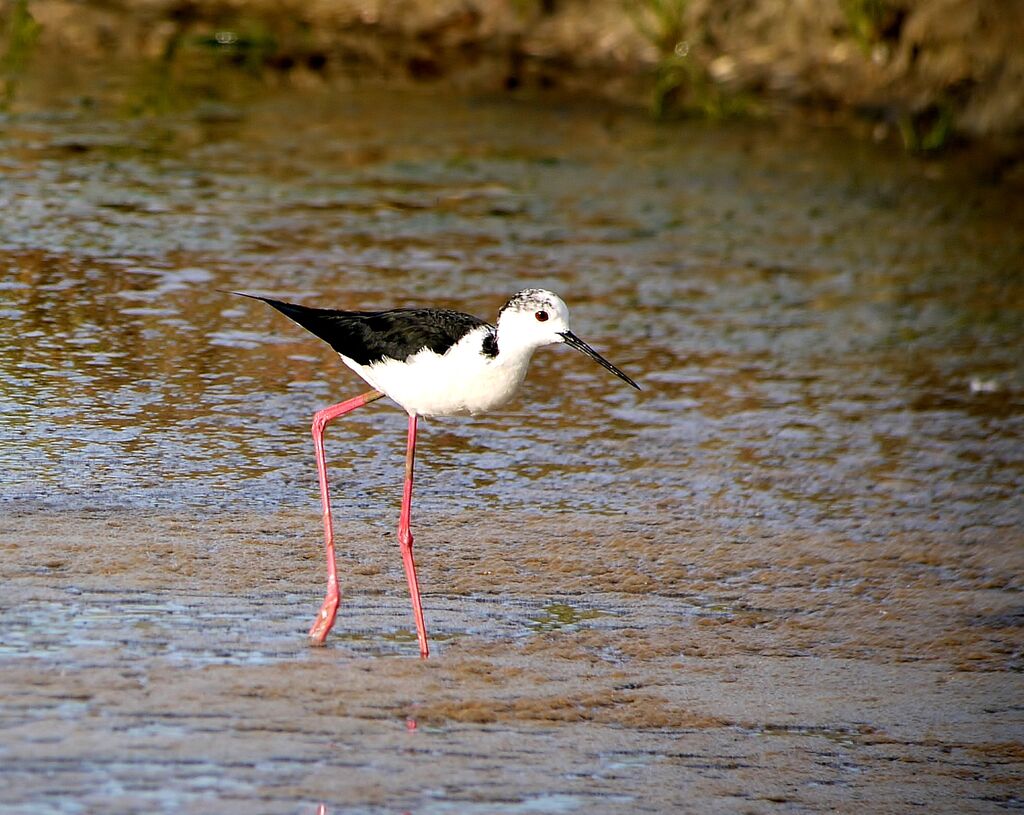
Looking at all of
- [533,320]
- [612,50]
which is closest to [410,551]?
[533,320]

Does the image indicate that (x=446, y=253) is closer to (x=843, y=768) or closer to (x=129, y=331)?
(x=129, y=331)

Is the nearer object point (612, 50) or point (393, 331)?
point (393, 331)

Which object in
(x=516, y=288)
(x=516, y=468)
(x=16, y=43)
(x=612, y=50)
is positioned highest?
(x=612, y=50)

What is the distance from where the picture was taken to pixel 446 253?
834cm

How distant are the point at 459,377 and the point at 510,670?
87 centimetres

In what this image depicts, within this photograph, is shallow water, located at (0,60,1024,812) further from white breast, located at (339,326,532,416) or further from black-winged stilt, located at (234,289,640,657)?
white breast, located at (339,326,532,416)

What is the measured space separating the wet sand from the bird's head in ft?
2.41

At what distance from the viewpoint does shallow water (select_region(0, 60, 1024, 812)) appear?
13.3 ft

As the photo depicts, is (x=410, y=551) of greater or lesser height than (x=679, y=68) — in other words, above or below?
below

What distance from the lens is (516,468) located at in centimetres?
610

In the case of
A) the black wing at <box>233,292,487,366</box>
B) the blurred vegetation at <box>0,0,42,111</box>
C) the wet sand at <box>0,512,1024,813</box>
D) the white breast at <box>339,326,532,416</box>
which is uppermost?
the blurred vegetation at <box>0,0,42,111</box>

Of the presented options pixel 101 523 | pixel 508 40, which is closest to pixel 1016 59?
pixel 508 40

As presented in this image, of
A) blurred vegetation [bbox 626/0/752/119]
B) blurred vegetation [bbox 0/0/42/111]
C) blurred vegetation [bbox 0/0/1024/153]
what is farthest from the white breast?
blurred vegetation [bbox 626/0/752/119]

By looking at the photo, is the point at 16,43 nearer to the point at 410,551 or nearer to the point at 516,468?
the point at 516,468
